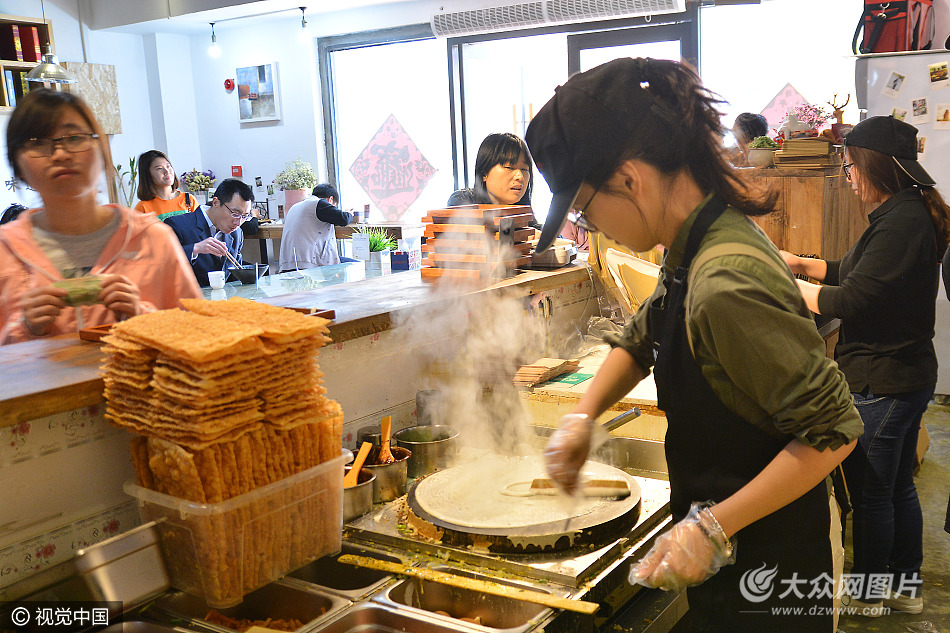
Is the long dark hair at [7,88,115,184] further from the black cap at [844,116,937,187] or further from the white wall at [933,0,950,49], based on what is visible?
the white wall at [933,0,950,49]

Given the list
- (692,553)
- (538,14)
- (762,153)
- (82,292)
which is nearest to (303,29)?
(538,14)

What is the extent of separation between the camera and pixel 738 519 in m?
1.19

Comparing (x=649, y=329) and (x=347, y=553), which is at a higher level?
(x=649, y=329)

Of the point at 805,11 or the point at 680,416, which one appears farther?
the point at 805,11

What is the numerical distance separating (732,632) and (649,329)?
59 cm

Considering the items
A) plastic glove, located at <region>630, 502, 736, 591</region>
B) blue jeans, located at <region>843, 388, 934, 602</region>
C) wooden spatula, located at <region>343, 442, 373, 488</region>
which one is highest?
plastic glove, located at <region>630, 502, 736, 591</region>

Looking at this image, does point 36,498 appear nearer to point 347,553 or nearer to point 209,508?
point 209,508

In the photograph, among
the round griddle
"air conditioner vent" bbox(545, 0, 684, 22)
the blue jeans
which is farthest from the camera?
"air conditioner vent" bbox(545, 0, 684, 22)

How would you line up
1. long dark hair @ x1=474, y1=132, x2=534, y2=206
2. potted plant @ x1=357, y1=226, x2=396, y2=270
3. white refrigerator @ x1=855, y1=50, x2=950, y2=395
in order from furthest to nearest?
1. white refrigerator @ x1=855, y1=50, x2=950, y2=395
2. potted plant @ x1=357, y1=226, x2=396, y2=270
3. long dark hair @ x1=474, y1=132, x2=534, y2=206

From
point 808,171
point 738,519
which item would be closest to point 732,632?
point 738,519

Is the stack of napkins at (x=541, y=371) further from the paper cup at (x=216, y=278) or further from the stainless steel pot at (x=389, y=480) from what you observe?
the paper cup at (x=216, y=278)

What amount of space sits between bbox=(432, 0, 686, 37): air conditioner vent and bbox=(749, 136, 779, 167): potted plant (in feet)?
9.46

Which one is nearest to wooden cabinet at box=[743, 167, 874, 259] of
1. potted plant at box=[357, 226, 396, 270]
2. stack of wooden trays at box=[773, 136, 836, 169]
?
stack of wooden trays at box=[773, 136, 836, 169]

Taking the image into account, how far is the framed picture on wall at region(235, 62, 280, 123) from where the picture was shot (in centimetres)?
957
